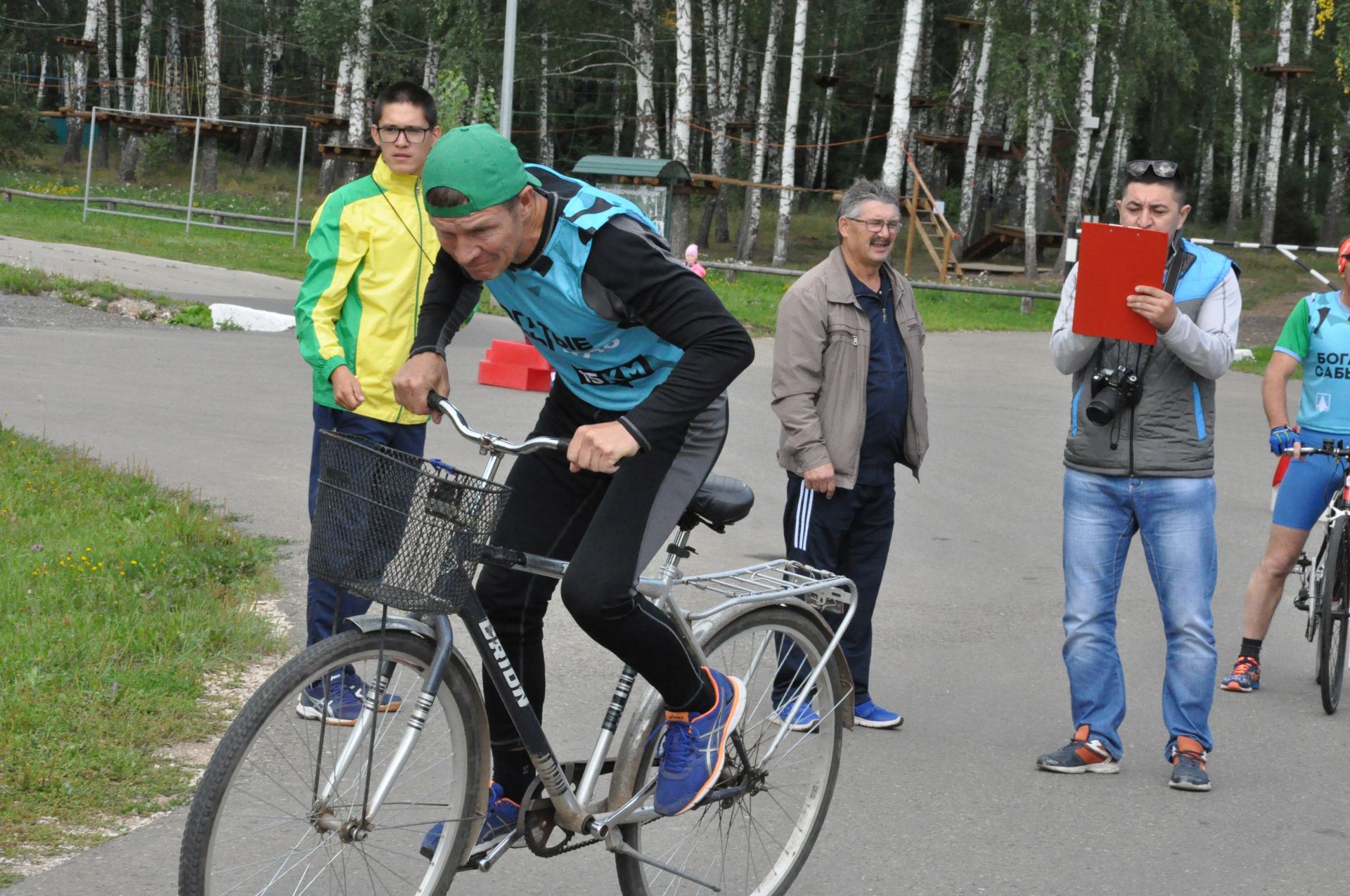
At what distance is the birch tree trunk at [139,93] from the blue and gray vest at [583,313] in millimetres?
43707

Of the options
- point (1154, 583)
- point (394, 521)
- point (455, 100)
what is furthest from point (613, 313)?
point (455, 100)

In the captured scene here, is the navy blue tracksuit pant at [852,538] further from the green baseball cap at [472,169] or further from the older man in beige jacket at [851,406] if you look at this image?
the green baseball cap at [472,169]

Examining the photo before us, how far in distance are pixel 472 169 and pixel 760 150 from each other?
36623mm

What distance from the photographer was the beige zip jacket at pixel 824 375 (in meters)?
5.62

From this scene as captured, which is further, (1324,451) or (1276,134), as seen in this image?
(1276,134)

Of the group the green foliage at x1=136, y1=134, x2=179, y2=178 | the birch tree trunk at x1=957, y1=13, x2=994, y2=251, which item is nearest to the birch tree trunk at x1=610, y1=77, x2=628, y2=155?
the birch tree trunk at x1=957, y1=13, x2=994, y2=251

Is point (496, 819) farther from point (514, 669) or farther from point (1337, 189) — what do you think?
point (1337, 189)

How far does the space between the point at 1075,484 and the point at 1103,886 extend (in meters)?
1.55

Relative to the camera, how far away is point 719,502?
350 cm

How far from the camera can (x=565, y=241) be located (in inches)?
127

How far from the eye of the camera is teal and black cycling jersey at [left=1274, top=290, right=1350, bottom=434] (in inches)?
252

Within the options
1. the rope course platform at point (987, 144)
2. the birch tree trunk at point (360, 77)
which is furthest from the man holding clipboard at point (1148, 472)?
the rope course platform at point (987, 144)

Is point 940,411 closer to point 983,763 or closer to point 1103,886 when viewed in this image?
point 983,763

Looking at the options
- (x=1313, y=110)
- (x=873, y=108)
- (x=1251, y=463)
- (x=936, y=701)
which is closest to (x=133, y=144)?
(x=873, y=108)
